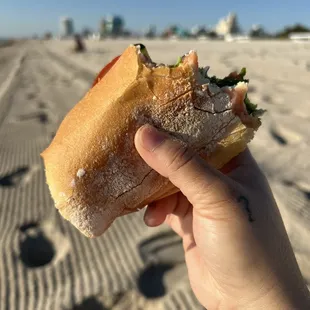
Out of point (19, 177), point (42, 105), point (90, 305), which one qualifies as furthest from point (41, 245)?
point (42, 105)

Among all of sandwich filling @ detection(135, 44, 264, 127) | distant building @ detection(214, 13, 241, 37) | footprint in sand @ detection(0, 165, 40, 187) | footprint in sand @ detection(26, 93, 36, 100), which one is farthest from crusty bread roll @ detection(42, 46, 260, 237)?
distant building @ detection(214, 13, 241, 37)

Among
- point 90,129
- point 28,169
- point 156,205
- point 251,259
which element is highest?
point 90,129

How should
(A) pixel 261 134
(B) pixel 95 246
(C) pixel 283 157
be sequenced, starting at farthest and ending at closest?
1. (A) pixel 261 134
2. (C) pixel 283 157
3. (B) pixel 95 246

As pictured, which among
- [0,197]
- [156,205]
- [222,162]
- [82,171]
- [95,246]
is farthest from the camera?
[0,197]

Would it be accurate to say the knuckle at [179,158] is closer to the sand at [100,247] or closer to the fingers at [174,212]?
the fingers at [174,212]

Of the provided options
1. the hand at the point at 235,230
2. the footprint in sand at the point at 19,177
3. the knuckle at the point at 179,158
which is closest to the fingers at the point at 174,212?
the hand at the point at 235,230

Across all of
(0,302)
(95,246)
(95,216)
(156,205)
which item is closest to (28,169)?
(95,246)

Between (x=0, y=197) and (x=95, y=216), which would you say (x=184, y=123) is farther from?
(x=0, y=197)
